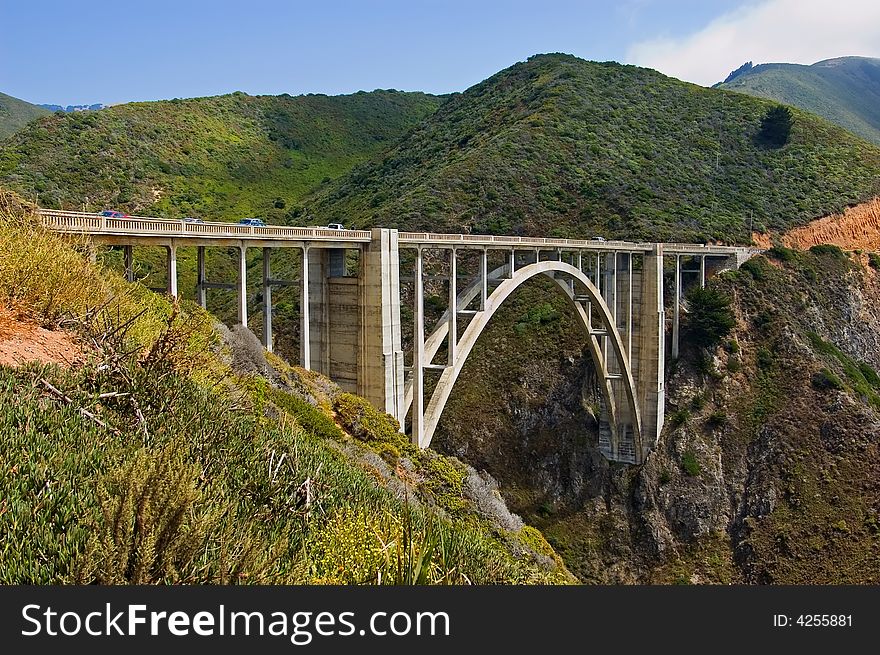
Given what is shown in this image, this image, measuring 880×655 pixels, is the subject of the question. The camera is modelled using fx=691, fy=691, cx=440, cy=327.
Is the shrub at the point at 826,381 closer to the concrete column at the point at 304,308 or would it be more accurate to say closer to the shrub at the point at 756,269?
the shrub at the point at 756,269

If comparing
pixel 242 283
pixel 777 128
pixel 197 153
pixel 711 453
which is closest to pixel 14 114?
pixel 197 153

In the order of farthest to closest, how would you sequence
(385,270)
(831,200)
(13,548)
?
(831,200), (385,270), (13,548)

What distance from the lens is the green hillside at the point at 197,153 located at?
5859 centimetres

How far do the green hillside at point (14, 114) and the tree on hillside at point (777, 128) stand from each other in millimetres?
107763

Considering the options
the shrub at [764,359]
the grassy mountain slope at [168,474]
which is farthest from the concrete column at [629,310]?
the grassy mountain slope at [168,474]

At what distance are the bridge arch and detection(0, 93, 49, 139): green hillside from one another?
109340 mm

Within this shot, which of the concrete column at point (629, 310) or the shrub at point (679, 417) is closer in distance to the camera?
the concrete column at point (629, 310)

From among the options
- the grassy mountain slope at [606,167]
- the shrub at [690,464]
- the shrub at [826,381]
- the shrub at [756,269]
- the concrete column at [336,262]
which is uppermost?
the grassy mountain slope at [606,167]

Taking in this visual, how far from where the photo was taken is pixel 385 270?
70.9 feet

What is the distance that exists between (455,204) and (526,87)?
32962mm

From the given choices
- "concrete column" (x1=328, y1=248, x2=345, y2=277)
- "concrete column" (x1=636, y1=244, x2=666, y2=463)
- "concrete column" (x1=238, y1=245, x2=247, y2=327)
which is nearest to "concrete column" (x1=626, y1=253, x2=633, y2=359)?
"concrete column" (x1=636, y1=244, x2=666, y2=463)

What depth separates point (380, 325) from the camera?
21469 millimetres

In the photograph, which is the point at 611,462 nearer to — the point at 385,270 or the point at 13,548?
the point at 385,270

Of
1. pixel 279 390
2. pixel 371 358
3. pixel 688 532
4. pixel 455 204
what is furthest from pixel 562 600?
pixel 455 204
